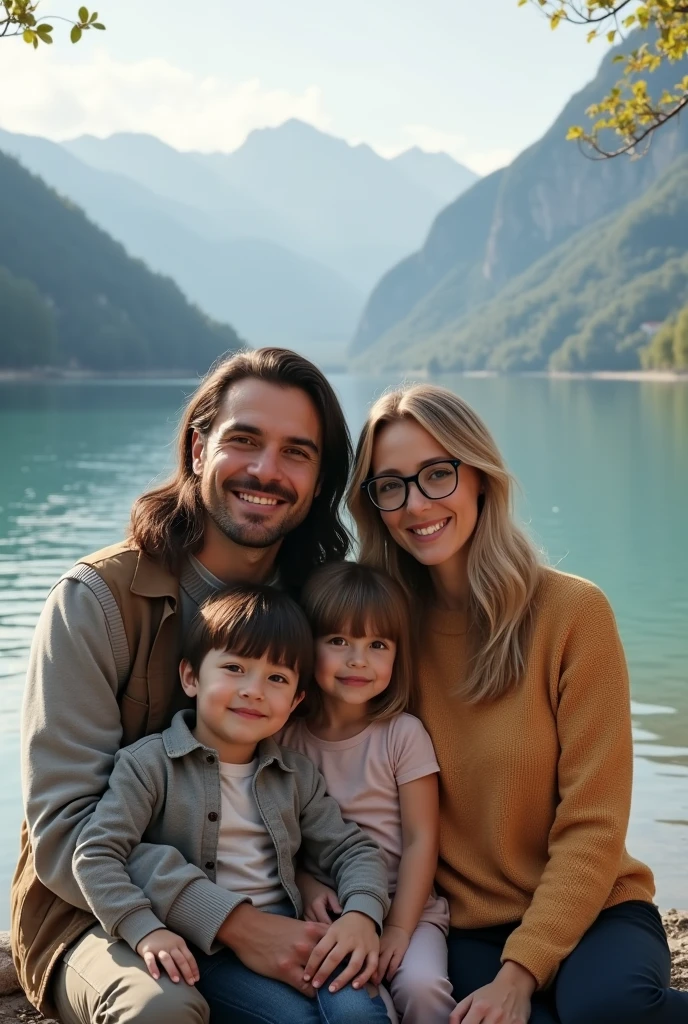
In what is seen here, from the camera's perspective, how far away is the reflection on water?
660 centimetres

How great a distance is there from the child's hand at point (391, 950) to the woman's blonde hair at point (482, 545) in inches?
23.7

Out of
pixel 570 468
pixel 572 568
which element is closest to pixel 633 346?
pixel 570 468

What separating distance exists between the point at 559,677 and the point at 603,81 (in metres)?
183

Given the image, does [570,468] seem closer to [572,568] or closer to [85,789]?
[572,568]

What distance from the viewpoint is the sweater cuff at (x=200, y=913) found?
264cm

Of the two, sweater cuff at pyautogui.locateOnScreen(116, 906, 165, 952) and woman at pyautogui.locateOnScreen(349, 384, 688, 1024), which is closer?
sweater cuff at pyautogui.locateOnScreen(116, 906, 165, 952)

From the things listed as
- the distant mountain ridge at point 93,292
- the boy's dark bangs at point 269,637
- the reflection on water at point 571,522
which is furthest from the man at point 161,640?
the distant mountain ridge at point 93,292

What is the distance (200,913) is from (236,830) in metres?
0.24

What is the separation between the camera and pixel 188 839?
2.77 meters

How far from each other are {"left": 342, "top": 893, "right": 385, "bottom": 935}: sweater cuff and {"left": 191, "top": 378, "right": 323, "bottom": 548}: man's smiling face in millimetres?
1003

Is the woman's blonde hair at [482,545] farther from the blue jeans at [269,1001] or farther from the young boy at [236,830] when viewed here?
the blue jeans at [269,1001]

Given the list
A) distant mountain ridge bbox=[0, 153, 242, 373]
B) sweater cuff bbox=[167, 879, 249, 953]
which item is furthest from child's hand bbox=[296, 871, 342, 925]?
distant mountain ridge bbox=[0, 153, 242, 373]

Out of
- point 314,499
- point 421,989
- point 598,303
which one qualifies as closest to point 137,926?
point 421,989

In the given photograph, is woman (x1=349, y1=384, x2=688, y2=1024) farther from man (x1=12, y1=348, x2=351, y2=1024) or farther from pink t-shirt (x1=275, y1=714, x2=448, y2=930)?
man (x1=12, y1=348, x2=351, y2=1024)
